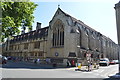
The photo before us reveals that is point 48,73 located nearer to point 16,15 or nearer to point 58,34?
point 16,15

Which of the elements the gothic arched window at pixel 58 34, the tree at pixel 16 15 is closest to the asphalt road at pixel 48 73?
the tree at pixel 16 15

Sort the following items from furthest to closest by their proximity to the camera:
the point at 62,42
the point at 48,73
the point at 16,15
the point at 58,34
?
the point at 58,34 < the point at 62,42 < the point at 48,73 < the point at 16,15

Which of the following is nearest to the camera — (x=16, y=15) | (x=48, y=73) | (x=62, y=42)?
(x=16, y=15)

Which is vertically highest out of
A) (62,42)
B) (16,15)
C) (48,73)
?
(16,15)

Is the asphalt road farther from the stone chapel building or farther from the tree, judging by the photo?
the stone chapel building

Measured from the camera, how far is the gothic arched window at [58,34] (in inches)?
1273

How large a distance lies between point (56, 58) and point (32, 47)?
14020mm

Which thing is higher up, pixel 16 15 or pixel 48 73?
pixel 16 15

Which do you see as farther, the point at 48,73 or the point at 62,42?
the point at 62,42

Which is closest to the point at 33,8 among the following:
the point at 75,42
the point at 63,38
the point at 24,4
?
the point at 24,4

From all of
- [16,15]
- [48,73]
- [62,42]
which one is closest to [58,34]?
[62,42]

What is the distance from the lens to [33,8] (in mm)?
9711

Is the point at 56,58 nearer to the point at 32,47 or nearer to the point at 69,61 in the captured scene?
the point at 69,61

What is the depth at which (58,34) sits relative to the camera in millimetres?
33406
